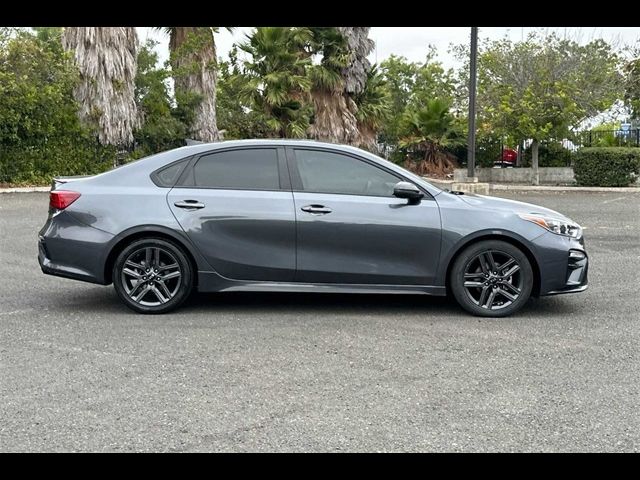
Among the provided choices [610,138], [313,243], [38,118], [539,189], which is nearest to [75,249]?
[313,243]

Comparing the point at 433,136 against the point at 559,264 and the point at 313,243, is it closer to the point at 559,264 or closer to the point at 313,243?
the point at 559,264

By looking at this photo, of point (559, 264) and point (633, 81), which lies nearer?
point (559, 264)

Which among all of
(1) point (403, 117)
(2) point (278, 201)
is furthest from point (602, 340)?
(1) point (403, 117)

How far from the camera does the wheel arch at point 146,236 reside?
21.3 feet

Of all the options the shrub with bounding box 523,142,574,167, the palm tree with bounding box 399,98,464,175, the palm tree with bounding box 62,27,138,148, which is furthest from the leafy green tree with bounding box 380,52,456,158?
the palm tree with bounding box 62,27,138,148

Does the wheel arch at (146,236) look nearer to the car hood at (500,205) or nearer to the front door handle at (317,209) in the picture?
the front door handle at (317,209)

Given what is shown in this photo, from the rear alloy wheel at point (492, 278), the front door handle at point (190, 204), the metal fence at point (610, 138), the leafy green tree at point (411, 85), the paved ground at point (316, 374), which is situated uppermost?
the leafy green tree at point (411, 85)

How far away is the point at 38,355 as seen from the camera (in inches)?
209

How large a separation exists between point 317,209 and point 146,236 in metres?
1.54

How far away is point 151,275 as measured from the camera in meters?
6.57

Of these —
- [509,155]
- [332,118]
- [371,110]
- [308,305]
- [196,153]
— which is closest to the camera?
[196,153]

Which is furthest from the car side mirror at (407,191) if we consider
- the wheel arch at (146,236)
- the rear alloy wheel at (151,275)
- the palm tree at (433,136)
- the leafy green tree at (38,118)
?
the palm tree at (433,136)

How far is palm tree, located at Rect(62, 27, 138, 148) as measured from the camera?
22.8m

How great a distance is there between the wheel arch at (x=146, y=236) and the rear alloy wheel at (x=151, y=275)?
45mm
